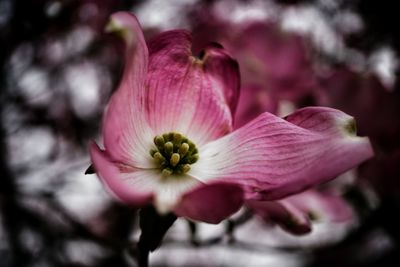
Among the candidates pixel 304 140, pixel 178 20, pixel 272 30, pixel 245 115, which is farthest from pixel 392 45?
Result: pixel 304 140

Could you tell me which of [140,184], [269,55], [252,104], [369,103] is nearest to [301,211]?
[252,104]

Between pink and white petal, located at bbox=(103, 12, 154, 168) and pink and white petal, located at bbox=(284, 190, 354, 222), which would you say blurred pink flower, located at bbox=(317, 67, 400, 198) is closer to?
pink and white petal, located at bbox=(284, 190, 354, 222)

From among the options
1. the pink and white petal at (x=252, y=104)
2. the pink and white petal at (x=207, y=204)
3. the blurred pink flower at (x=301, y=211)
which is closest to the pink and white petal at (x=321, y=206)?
the blurred pink flower at (x=301, y=211)

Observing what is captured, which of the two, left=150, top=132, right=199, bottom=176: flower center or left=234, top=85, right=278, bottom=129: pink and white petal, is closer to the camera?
left=150, top=132, right=199, bottom=176: flower center

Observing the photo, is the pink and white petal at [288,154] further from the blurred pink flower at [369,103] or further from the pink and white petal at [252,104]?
the blurred pink flower at [369,103]

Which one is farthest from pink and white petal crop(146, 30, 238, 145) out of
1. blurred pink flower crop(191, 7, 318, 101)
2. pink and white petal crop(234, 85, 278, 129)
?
blurred pink flower crop(191, 7, 318, 101)

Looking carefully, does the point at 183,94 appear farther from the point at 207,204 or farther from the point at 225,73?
the point at 207,204

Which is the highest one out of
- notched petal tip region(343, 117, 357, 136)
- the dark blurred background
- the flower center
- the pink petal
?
notched petal tip region(343, 117, 357, 136)
